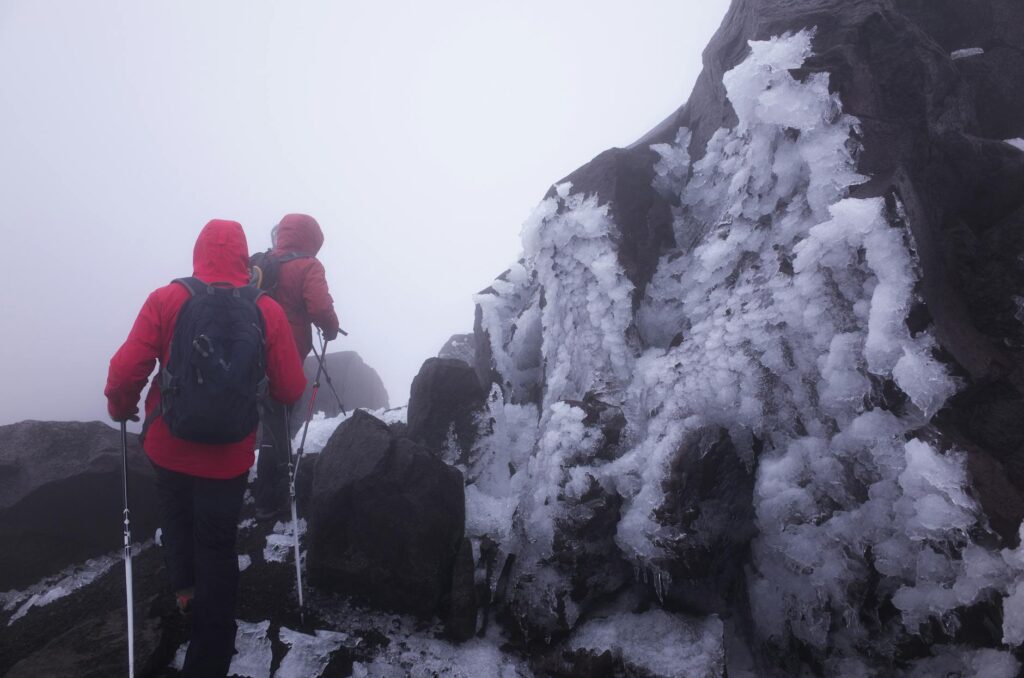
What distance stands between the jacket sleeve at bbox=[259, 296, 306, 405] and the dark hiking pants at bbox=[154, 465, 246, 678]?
0.78m

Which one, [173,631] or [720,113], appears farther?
[720,113]

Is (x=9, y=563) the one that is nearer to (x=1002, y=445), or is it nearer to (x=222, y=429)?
(x=222, y=429)

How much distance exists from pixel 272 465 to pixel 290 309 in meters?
2.19

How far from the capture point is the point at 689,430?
4.73 metres

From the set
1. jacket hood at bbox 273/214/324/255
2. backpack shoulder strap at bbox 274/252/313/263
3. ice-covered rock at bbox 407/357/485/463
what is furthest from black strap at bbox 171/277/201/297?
ice-covered rock at bbox 407/357/485/463

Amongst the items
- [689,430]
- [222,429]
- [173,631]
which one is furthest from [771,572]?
[173,631]

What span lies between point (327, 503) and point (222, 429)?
1.91 metres

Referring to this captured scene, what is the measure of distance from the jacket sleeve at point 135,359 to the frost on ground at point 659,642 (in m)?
4.47

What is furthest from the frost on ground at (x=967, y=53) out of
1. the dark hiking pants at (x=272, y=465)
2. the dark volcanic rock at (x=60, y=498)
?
the dark volcanic rock at (x=60, y=498)

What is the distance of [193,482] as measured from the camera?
3.61 m

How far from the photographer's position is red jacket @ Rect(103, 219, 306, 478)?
11.6 feet

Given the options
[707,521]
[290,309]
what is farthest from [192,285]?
[707,521]

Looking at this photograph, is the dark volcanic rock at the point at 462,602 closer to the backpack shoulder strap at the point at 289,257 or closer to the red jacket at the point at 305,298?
the red jacket at the point at 305,298

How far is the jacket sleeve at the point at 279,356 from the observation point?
4031 millimetres
